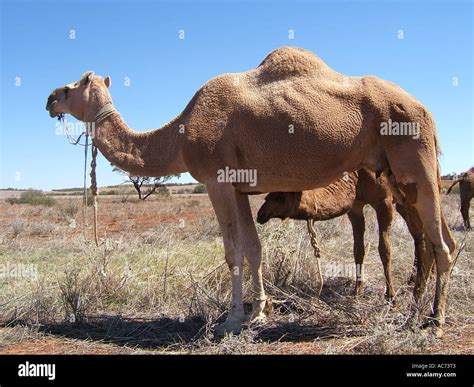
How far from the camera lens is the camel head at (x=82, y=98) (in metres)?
7.07

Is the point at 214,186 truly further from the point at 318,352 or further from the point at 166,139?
the point at 318,352

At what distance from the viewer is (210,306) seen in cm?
695

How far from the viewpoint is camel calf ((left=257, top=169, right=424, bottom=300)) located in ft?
24.0

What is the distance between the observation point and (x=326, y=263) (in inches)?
376

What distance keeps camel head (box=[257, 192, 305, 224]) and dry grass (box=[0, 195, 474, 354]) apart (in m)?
1.04

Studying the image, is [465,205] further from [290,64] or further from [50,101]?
[50,101]

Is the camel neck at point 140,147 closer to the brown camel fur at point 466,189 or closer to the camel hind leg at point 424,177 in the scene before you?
the camel hind leg at point 424,177

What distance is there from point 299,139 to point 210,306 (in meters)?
2.59

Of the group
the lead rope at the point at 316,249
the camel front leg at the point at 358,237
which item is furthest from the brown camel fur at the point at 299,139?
the camel front leg at the point at 358,237

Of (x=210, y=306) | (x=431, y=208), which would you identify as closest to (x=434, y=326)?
(x=431, y=208)

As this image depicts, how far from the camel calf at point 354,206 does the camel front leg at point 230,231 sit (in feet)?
3.91

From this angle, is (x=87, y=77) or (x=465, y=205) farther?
(x=465, y=205)
